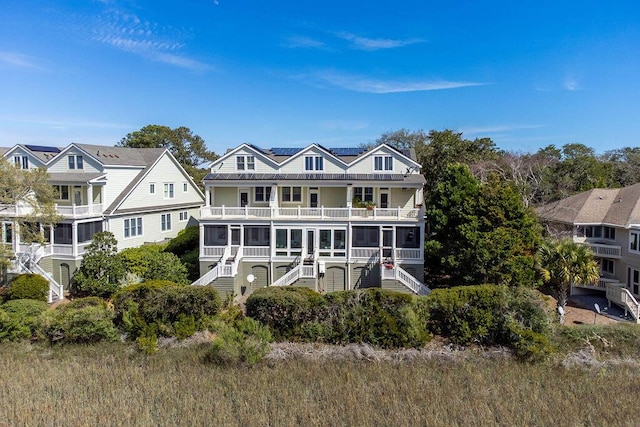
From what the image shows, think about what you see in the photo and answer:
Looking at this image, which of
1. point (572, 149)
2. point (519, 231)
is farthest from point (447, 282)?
point (572, 149)

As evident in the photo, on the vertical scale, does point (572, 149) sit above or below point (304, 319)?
above

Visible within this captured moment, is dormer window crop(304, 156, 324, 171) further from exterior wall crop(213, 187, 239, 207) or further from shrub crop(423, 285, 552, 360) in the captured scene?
shrub crop(423, 285, 552, 360)

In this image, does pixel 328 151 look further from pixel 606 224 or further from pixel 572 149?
pixel 572 149

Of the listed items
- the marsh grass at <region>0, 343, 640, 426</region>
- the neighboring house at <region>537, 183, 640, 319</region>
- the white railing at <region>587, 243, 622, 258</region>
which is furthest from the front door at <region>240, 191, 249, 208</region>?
the white railing at <region>587, 243, 622, 258</region>

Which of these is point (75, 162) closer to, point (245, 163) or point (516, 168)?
point (245, 163)

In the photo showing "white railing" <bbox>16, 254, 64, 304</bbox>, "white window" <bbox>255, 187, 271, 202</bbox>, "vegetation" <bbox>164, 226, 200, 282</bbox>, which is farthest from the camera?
"white window" <bbox>255, 187, 271, 202</bbox>

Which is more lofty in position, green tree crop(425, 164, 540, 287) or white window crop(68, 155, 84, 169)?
white window crop(68, 155, 84, 169)

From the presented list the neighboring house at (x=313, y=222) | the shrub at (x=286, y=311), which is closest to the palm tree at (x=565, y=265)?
the neighboring house at (x=313, y=222)
